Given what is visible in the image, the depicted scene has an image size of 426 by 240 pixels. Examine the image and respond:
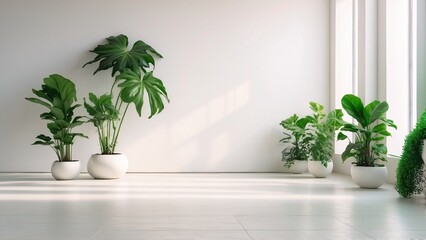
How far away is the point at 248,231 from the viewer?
4246mm

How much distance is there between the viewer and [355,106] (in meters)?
7.56

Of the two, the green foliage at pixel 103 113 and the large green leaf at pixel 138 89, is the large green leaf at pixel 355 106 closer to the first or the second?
the large green leaf at pixel 138 89

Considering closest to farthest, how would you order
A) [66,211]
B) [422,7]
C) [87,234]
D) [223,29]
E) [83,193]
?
1. [87,234]
2. [66,211]
3. [83,193]
4. [422,7]
5. [223,29]

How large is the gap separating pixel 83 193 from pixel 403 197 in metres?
3.70

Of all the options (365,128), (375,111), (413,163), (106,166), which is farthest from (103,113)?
(413,163)

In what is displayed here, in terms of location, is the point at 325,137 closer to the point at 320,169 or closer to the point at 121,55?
the point at 320,169

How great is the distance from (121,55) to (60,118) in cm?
157

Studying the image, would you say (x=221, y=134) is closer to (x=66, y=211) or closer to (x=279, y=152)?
(x=279, y=152)

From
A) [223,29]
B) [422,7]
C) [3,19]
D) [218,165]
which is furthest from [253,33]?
[3,19]

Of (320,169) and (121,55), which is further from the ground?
(121,55)

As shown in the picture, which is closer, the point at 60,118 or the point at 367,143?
the point at 367,143

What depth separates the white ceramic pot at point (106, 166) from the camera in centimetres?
903

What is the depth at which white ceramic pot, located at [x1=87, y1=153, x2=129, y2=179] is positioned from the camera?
9031 mm

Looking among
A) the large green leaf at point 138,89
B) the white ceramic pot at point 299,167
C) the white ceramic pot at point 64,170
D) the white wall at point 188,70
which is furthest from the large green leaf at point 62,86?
the white ceramic pot at point 299,167
